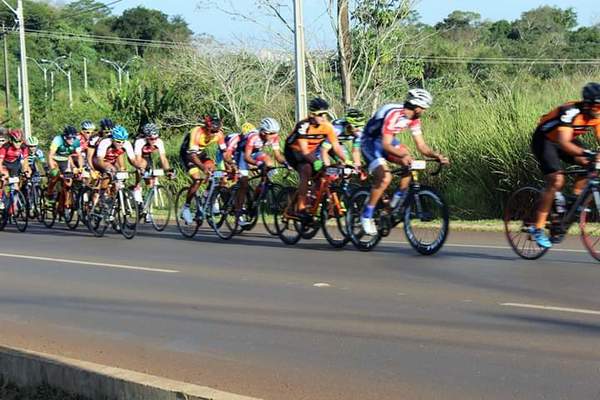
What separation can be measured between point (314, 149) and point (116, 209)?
15.4ft

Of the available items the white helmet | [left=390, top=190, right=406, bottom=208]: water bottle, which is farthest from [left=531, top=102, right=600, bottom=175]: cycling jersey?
[left=390, top=190, right=406, bottom=208]: water bottle

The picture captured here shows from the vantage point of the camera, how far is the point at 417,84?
3262 cm

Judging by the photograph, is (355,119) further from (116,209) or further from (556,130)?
(556,130)

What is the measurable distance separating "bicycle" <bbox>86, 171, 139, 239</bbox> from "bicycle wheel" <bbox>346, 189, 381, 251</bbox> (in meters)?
4.79

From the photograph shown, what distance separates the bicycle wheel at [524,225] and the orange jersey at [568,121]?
82cm

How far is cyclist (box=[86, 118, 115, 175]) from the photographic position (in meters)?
17.6

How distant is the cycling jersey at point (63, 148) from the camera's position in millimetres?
20178

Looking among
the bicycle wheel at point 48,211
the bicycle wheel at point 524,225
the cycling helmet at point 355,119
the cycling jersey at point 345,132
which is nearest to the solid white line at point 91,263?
the cycling jersey at point 345,132

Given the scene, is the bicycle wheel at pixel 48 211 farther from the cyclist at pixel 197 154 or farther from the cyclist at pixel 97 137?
the cyclist at pixel 197 154

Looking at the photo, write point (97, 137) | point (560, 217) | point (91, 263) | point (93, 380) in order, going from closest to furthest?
point (93, 380)
point (560, 217)
point (91, 263)
point (97, 137)

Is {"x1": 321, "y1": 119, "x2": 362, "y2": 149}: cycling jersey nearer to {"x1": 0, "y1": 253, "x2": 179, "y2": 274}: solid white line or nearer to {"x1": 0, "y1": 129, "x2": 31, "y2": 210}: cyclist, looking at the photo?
{"x1": 0, "y1": 253, "x2": 179, "y2": 274}: solid white line

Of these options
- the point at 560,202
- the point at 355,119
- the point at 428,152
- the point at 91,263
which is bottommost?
the point at 91,263

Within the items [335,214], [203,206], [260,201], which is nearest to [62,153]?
[203,206]

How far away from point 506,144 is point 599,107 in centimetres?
814
